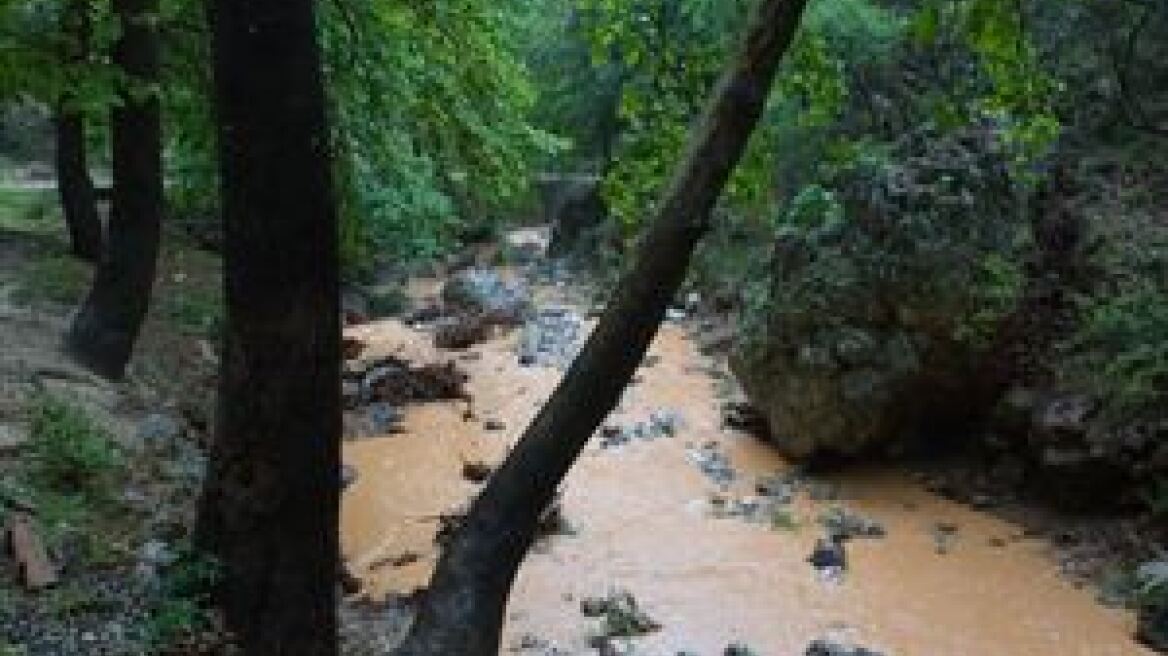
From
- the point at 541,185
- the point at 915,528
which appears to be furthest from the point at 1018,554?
the point at 541,185

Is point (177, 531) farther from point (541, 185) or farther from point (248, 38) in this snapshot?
point (541, 185)

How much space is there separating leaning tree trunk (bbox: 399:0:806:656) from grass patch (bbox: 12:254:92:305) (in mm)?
10327

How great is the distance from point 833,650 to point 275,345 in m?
5.43

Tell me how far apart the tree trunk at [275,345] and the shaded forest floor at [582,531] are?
37 cm

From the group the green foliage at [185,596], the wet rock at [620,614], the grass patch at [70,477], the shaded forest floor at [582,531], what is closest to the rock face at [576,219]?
the shaded forest floor at [582,531]

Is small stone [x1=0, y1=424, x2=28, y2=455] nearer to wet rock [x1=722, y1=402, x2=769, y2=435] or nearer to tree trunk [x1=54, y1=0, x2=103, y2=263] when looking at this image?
tree trunk [x1=54, y1=0, x2=103, y2=263]

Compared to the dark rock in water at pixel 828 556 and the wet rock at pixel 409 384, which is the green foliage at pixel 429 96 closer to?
the dark rock in water at pixel 828 556

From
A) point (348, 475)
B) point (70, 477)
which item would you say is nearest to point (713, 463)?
point (348, 475)

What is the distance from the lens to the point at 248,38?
459 centimetres

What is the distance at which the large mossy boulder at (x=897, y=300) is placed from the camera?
42.5ft

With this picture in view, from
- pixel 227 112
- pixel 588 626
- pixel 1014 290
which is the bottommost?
pixel 588 626

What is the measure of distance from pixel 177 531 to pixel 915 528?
6328mm

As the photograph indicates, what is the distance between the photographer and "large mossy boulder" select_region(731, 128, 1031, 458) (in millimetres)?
12961

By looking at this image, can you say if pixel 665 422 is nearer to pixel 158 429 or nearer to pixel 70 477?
pixel 158 429
